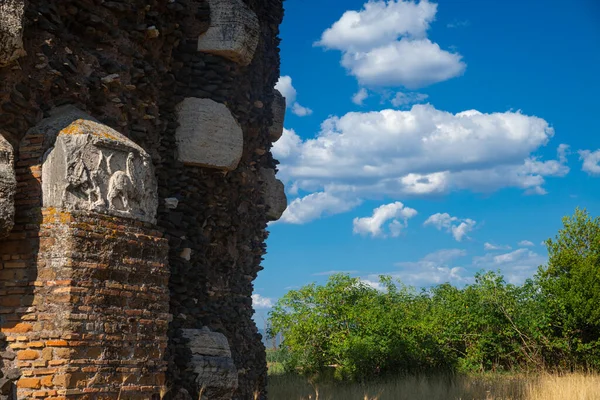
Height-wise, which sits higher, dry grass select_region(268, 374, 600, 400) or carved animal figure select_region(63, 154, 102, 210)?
carved animal figure select_region(63, 154, 102, 210)

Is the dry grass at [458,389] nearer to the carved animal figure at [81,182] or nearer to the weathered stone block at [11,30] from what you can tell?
the carved animal figure at [81,182]

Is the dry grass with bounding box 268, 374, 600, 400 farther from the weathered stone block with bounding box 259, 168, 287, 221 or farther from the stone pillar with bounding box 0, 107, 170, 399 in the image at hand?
the stone pillar with bounding box 0, 107, 170, 399

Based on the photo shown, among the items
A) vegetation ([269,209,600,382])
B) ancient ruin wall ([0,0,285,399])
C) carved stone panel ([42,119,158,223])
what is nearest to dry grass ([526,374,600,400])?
vegetation ([269,209,600,382])

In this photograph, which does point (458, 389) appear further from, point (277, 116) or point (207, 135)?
point (207, 135)

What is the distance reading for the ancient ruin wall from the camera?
257 inches

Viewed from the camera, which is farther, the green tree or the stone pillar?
the green tree

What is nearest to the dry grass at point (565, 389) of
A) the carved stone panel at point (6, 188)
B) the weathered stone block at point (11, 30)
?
the carved stone panel at point (6, 188)

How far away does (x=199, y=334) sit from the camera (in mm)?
9172

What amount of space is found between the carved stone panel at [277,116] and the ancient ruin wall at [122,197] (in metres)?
1.71

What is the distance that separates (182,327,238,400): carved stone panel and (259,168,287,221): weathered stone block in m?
3.01

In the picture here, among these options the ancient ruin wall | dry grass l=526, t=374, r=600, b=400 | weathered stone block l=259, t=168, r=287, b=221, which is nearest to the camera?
the ancient ruin wall

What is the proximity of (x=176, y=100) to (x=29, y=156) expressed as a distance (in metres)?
3.02

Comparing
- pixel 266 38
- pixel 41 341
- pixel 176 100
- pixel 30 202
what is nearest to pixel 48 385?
pixel 41 341

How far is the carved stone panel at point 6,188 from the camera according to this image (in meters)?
6.40
